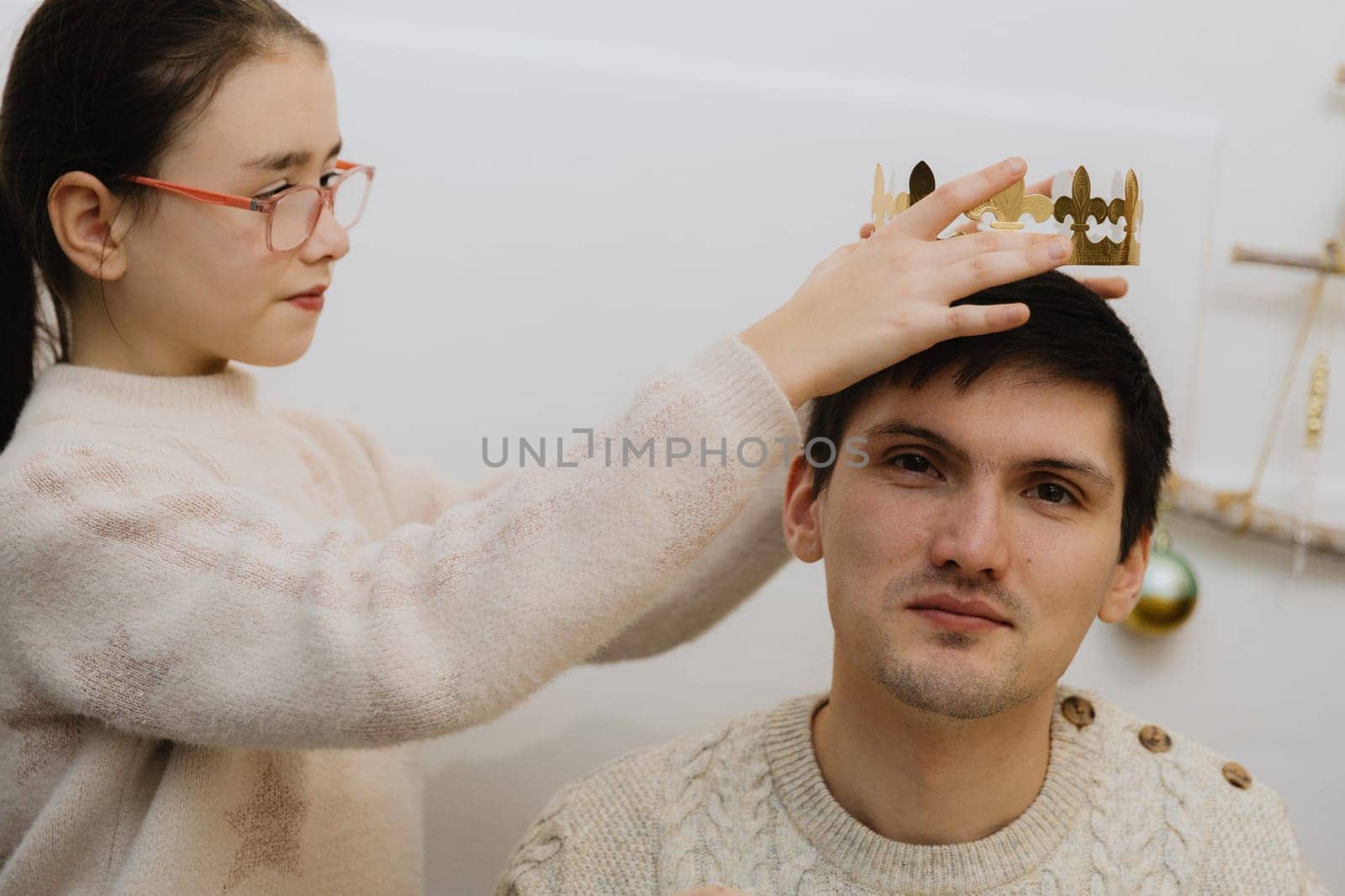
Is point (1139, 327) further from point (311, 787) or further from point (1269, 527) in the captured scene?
point (311, 787)

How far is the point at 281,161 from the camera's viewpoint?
1.24m

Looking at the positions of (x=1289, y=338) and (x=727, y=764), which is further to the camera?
(x=1289, y=338)

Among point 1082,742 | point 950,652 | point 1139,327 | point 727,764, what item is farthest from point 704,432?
point 1139,327

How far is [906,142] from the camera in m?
1.77

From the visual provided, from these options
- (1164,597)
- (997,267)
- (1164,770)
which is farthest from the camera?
(1164,597)

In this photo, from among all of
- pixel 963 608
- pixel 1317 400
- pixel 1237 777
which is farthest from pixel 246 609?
pixel 1317 400

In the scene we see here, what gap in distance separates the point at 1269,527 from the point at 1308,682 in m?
0.25

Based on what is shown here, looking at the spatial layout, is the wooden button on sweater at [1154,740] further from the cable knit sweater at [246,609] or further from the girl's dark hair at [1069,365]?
the cable knit sweater at [246,609]

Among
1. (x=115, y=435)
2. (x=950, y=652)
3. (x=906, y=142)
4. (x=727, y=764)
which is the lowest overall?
(x=727, y=764)

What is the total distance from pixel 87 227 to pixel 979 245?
833 mm

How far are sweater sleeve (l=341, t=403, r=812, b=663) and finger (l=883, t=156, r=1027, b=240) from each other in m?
0.51

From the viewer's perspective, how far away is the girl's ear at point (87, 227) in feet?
4.06
